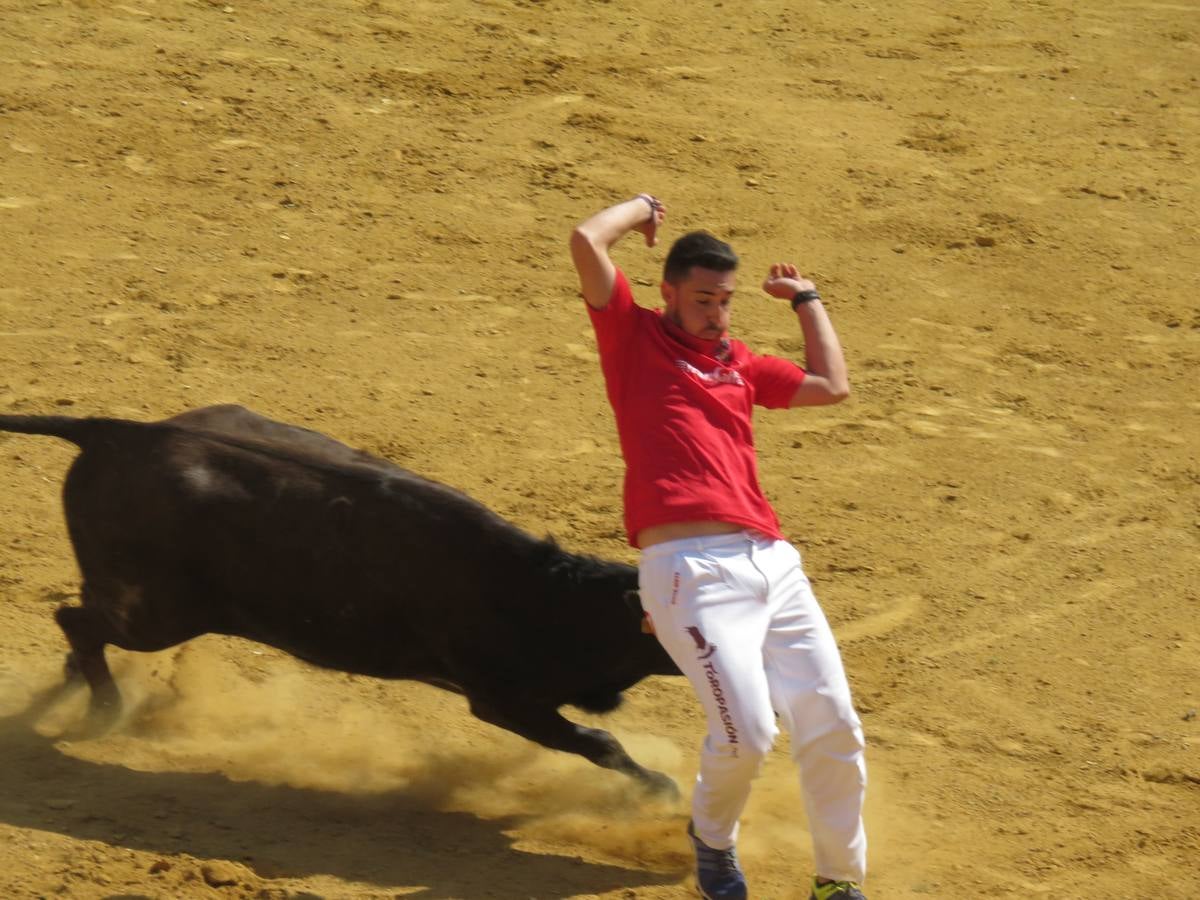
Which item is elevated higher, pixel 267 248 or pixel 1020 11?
pixel 1020 11

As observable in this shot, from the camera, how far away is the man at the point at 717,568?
4.88 m

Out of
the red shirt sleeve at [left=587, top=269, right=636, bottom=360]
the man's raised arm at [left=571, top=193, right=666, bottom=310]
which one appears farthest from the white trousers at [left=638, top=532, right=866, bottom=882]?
the man's raised arm at [left=571, top=193, right=666, bottom=310]

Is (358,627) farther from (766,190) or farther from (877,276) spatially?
(766,190)

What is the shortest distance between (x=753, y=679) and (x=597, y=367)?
4.82 m

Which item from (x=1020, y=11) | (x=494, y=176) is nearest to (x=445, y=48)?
(x=494, y=176)

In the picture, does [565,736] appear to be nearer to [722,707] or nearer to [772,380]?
[722,707]

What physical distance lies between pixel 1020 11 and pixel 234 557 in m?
10.9

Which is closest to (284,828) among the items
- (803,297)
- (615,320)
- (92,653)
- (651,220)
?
(92,653)

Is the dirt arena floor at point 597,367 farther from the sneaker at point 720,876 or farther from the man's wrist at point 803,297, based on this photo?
the man's wrist at point 803,297

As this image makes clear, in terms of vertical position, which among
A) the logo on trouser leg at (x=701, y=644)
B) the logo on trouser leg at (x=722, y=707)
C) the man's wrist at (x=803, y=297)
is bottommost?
the logo on trouser leg at (x=722, y=707)

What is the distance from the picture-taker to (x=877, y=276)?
10.8 m

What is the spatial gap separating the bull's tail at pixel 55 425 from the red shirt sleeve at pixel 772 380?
2.44m

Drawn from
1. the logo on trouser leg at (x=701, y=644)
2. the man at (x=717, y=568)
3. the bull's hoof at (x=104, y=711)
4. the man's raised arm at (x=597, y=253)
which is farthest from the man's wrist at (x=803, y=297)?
the bull's hoof at (x=104, y=711)

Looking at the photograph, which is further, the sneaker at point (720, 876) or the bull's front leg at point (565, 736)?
the bull's front leg at point (565, 736)
